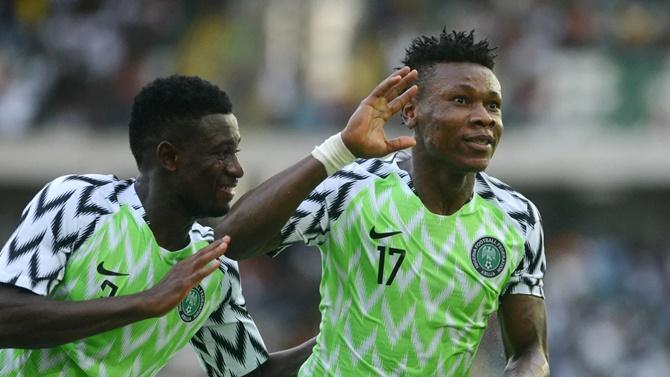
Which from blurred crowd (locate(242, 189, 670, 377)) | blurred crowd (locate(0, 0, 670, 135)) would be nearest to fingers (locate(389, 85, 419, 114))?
blurred crowd (locate(242, 189, 670, 377))

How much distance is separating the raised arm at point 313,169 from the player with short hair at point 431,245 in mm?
85

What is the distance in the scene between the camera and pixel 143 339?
6.54 metres

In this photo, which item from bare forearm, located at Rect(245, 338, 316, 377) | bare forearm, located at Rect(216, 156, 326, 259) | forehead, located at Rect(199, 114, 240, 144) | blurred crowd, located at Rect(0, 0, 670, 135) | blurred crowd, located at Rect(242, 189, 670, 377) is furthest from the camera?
blurred crowd, located at Rect(0, 0, 670, 135)

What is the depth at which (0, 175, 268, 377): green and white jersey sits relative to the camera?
6188 millimetres

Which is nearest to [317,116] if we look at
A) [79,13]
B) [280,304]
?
[280,304]

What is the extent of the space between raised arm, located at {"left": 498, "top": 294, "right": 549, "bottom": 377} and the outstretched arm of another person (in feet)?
4.81

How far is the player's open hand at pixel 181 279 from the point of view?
5.93 meters

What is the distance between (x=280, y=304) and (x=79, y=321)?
13.7m

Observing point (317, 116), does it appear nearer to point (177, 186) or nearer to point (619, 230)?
point (619, 230)

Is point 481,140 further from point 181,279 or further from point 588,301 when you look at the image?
point 588,301

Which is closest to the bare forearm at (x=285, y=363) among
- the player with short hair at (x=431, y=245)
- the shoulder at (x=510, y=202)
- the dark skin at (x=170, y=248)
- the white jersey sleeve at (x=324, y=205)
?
the dark skin at (x=170, y=248)

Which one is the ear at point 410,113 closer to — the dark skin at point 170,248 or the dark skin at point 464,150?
the dark skin at point 464,150

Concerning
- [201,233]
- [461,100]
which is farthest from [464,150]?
[201,233]

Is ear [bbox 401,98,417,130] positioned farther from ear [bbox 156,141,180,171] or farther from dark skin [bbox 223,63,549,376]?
ear [bbox 156,141,180,171]
